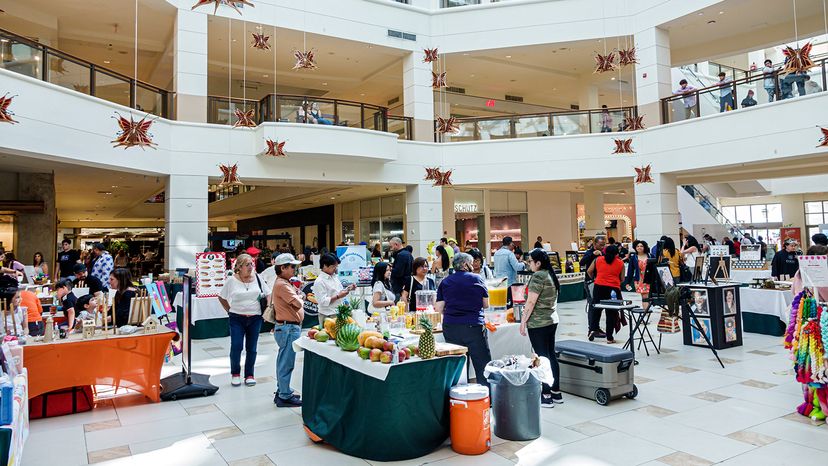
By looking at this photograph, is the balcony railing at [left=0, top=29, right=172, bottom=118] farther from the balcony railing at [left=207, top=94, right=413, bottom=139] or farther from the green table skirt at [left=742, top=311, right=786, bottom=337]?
the green table skirt at [left=742, top=311, right=786, bottom=337]

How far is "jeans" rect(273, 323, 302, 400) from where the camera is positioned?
217 inches

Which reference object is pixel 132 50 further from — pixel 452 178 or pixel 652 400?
pixel 652 400

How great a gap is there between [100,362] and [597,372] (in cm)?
512

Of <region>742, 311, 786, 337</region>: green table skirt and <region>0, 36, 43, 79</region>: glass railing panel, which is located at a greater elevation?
<region>0, 36, 43, 79</region>: glass railing panel

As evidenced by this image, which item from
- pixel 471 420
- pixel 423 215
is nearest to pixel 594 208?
pixel 423 215

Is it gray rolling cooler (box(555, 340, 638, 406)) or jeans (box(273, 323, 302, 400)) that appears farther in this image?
jeans (box(273, 323, 302, 400))

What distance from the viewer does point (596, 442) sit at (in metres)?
4.32

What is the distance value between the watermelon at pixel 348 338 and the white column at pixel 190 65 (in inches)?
439

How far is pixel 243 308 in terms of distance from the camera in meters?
6.12

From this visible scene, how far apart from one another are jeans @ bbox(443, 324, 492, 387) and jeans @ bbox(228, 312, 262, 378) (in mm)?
2497

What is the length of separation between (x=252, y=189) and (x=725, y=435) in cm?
2147

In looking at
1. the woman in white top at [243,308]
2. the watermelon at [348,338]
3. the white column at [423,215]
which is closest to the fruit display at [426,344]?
the watermelon at [348,338]

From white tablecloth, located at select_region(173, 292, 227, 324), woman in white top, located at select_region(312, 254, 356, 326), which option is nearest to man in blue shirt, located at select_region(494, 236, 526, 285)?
woman in white top, located at select_region(312, 254, 356, 326)

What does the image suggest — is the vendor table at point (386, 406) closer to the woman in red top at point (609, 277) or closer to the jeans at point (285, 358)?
the jeans at point (285, 358)
